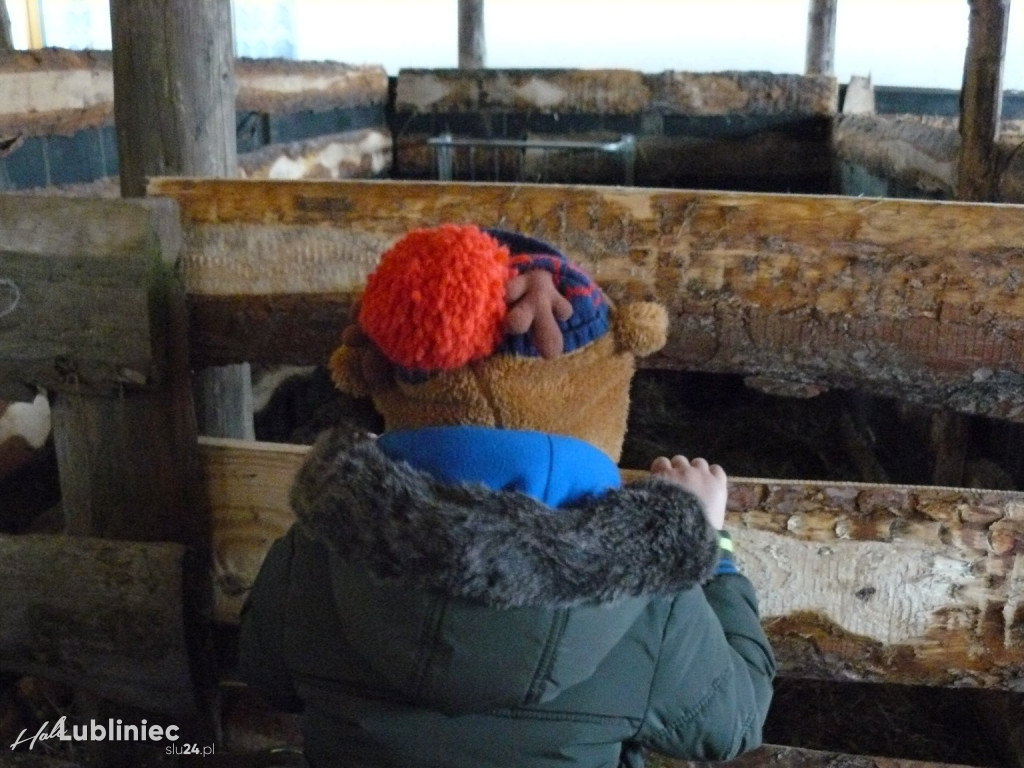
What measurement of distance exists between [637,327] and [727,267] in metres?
0.54

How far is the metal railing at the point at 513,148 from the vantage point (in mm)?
4773

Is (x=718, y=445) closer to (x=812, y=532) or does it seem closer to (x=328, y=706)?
(x=812, y=532)

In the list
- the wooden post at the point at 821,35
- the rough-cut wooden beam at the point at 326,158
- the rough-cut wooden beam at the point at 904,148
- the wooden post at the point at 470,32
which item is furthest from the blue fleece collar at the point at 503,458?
the wooden post at the point at 821,35

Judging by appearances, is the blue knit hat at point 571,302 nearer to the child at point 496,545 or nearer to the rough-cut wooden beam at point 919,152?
the child at point 496,545

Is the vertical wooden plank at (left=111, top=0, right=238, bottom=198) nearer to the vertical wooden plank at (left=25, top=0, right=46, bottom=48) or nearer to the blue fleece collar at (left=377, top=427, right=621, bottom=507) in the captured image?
the blue fleece collar at (left=377, top=427, right=621, bottom=507)

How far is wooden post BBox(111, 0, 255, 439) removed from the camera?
178cm

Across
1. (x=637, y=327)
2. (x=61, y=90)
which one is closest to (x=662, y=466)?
(x=637, y=327)

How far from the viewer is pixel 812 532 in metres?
1.61

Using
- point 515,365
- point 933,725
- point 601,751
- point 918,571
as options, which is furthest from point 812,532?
point 933,725

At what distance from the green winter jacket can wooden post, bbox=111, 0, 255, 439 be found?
2.94 feet

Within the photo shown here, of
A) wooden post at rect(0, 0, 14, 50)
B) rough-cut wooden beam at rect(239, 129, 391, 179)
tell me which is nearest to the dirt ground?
rough-cut wooden beam at rect(239, 129, 391, 179)

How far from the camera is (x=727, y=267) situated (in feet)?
5.20

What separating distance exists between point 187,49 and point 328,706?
1153 millimetres

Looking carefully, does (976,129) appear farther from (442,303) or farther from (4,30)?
(4,30)
